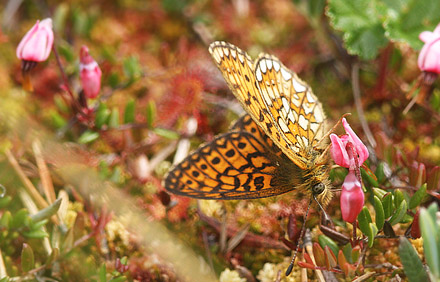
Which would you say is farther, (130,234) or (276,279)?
(130,234)

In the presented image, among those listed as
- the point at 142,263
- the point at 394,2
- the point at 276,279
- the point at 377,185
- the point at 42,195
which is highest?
the point at 394,2

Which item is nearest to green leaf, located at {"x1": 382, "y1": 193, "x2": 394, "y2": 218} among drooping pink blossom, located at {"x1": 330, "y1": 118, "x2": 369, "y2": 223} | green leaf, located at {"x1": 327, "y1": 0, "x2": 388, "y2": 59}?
drooping pink blossom, located at {"x1": 330, "y1": 118, "x2": 369, "y2": 223}

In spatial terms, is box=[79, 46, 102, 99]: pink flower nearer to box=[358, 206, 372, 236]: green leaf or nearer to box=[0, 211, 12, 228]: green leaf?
box=[0, 211, 12, 228]: green leaf

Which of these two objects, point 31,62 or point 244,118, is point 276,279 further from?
point 31,62

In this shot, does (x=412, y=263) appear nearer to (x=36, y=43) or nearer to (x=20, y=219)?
(x=20, y=219)

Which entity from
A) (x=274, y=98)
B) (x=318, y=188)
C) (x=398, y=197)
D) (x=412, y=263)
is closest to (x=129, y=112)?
(x=274, y=98)

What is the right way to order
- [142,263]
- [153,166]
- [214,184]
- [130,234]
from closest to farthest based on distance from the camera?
1. [214,184]
2. [142,263]
3. [130,234]
4. [153,166]

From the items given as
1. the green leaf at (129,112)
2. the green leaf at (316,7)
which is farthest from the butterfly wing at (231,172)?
the green leaf at (316,7)

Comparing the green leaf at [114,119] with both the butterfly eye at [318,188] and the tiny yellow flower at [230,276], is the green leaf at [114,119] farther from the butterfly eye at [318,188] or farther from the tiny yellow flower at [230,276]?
the butterfly eye at [318,188]

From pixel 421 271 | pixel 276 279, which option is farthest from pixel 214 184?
pixel 421 271
